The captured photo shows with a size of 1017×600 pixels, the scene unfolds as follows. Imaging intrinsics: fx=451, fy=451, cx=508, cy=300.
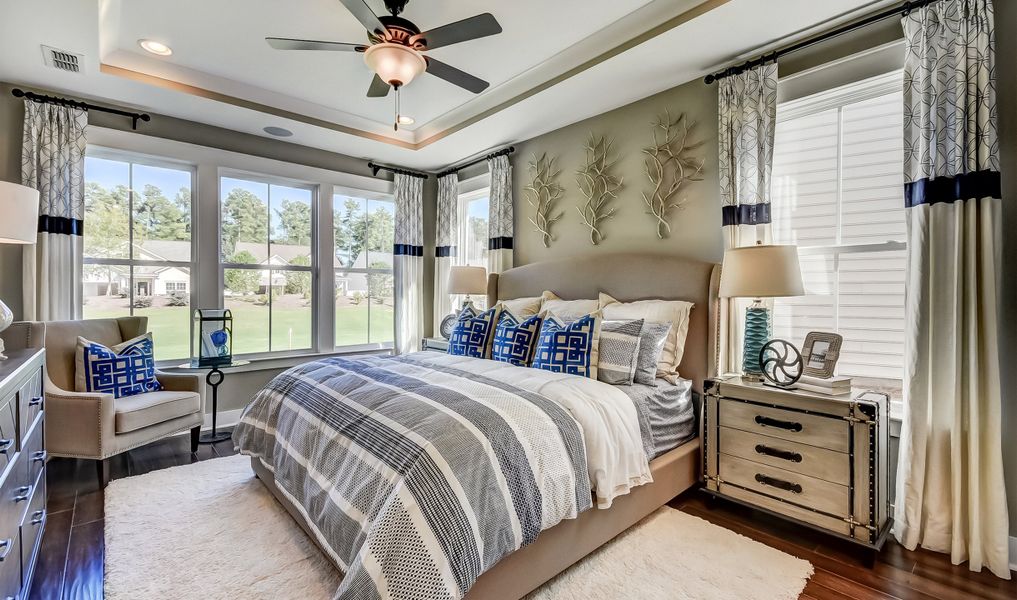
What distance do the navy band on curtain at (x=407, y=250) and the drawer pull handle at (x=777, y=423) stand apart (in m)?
4.02

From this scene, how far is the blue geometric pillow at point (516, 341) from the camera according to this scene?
3.11 metres

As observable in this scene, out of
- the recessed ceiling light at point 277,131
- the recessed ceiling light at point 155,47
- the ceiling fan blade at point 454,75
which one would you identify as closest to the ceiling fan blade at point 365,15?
the ceiling fan blade at point 454,75

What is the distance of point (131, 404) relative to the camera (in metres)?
3.03

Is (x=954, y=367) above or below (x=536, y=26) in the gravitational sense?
below

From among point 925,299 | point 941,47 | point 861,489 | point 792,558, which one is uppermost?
point 941,47

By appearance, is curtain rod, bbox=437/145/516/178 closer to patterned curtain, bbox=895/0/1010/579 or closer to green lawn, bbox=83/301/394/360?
green lawn, bbox=83/301/394/360

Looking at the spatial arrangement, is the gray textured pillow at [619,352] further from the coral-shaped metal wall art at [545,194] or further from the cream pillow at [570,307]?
the coral-shaped metal wall art at [545,194]

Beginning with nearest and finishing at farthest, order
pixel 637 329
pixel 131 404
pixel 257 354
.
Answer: pixel 637 329, pixel 131 404, pixel 257 354

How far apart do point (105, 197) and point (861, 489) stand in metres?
5.57

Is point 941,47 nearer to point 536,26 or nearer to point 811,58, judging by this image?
point 811,58

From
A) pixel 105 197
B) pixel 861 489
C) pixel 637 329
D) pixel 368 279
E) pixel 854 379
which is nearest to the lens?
pixel 861 489

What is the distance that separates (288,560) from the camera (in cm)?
208

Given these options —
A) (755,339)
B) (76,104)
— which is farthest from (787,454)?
(76,104)

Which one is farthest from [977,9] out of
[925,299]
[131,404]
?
[131,404]
